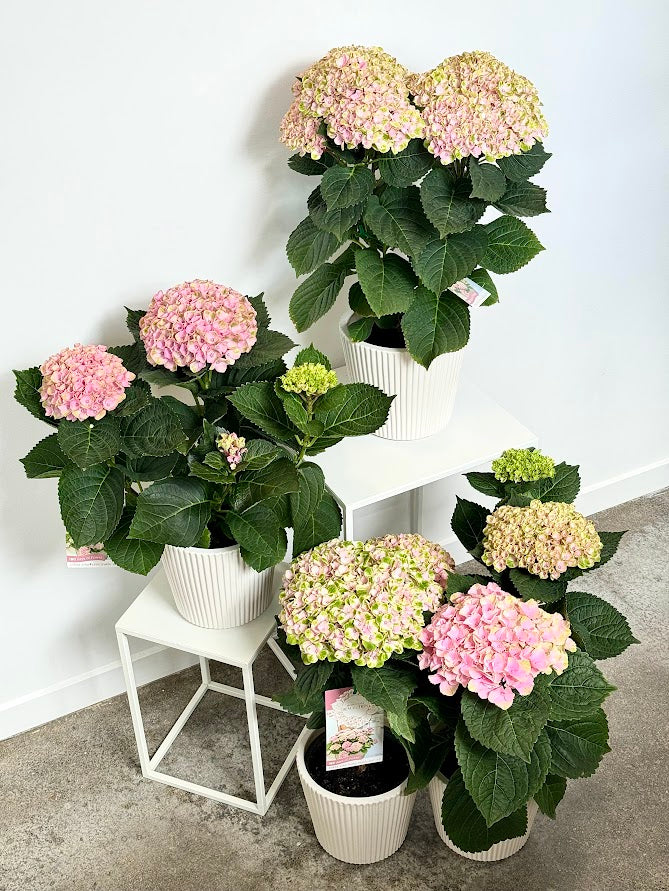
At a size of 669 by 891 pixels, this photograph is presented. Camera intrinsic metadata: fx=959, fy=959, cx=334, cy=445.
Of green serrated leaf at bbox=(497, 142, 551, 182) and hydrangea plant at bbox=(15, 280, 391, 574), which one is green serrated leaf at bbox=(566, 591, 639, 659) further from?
green serrated leaf at bbox=(497, 142, 551, 182)

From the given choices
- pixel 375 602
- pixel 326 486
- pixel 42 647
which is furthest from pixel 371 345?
pixel 42 647

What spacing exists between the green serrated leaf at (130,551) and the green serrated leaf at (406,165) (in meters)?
0.73

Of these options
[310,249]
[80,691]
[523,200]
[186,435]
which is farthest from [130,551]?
[523,200]

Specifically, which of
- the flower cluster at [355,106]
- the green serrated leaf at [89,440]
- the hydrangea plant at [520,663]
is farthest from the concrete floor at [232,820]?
the flower cluster at [355,106]

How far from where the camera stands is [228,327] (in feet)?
5.11

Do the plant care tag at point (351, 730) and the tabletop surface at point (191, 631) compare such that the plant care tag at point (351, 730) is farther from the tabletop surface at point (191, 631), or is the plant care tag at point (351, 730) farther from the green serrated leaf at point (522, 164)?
the green serrated leaf at point (522, 164)

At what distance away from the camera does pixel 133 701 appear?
186 centimetres

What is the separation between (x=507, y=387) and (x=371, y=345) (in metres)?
0.72

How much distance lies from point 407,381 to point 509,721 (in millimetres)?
636

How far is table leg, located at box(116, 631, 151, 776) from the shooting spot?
1.81 meters

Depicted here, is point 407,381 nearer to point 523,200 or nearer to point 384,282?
point 384,282

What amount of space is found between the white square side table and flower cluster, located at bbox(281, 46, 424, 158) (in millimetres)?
534

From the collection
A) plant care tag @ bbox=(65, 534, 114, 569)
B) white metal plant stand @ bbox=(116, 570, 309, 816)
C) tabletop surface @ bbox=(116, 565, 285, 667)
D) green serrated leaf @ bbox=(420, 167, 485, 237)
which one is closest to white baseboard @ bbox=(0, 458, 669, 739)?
white metal plant stand @ bbox=(116, 570, 309, 816)

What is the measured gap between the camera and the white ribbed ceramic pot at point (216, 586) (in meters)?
1.66
